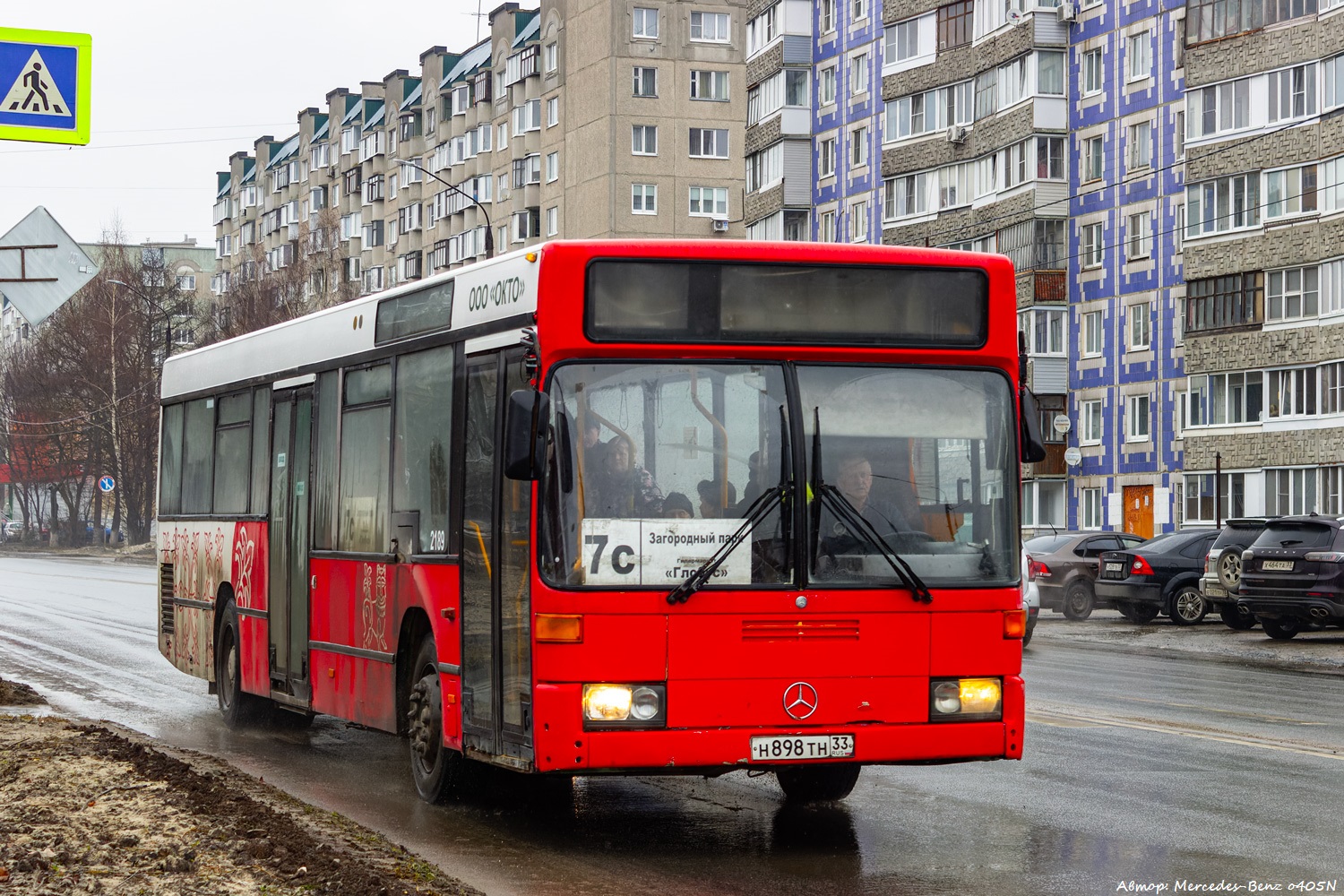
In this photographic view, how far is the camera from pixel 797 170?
75375 mm

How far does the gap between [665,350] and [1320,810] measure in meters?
3.95

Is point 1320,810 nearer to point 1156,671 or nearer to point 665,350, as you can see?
point 665,350

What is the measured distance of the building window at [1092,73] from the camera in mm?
61562

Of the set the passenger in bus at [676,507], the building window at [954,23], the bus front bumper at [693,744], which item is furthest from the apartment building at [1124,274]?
the passenger in bus at [676,507]

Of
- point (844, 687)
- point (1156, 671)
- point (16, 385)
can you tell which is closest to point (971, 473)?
point (844, 687)

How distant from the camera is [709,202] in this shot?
299 feet

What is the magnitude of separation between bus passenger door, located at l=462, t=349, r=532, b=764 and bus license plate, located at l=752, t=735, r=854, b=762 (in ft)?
3.27

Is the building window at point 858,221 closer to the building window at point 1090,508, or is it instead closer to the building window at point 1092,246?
the building window at point 1092,246

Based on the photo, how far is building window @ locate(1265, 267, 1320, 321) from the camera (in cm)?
5322

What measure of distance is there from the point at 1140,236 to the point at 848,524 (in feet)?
175

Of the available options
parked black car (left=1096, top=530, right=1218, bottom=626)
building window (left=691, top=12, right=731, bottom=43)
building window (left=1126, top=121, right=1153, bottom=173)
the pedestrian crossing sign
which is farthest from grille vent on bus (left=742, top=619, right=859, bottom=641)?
building window (left=691, top=12, right=731, bottom=43)

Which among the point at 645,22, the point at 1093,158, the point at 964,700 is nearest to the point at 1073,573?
the point at 964,700

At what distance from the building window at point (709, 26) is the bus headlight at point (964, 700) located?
8435 centimetres

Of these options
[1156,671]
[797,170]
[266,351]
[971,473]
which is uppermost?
[797,170]
